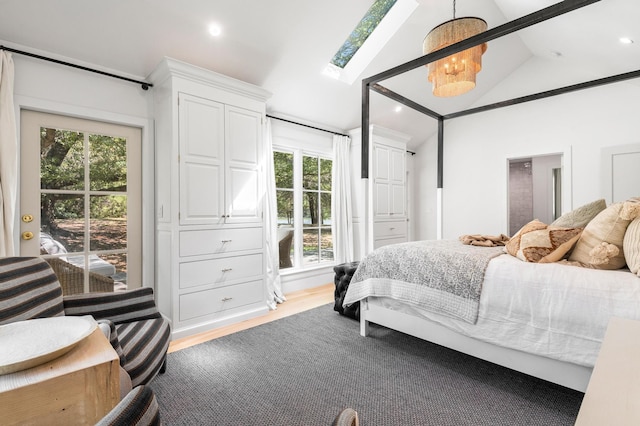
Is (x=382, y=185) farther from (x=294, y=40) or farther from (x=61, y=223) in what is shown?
(x=61, y=223)

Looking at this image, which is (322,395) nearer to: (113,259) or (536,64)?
(113,259)

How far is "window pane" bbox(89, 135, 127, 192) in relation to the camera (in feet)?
8.73

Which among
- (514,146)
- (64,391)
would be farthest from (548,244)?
(514,146)

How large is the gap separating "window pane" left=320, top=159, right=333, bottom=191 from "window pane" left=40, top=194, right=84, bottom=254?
2.84 metres

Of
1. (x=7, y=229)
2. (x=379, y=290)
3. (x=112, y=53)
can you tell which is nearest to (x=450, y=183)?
(x=379, y=290)

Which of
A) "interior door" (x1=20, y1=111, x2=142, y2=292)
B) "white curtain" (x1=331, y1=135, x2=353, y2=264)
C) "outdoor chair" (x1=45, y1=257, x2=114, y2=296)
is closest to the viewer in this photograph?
"interior door" (x1=20, y1=111, x2=142, y2=292)

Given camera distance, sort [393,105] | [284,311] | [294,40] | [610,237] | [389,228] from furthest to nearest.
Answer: [389,228] → [393,105] → [284,311] → [294,40] → [610,237]

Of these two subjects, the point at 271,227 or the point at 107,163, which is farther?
the point at 271,227

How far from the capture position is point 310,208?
4434mm

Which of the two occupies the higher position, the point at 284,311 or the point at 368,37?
the point at 368,37

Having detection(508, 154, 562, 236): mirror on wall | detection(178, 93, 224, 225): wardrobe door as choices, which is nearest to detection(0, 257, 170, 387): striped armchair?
detection(178, 93, 224, 225): wardrobe door

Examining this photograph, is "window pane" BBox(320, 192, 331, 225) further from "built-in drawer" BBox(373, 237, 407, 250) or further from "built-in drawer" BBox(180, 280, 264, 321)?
"built-in drawer" BBox(180, 280, 264, 321)

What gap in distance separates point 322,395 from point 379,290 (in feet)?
2.85

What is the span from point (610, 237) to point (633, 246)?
4.6 inches
